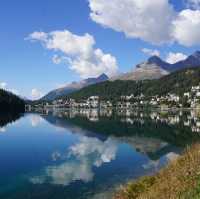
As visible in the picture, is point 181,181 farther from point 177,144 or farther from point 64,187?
point 177,144

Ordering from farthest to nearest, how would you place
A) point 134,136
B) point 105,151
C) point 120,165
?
point 134,136 → point 105,151 → point 120,165

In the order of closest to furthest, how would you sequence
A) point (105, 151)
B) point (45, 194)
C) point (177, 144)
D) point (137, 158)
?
1. point (45, 194)
2. point (137, 158)
3. point (105, 151)
4. point (177, 144)

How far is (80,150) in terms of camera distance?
7631 centimetres

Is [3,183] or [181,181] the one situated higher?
[181,181]

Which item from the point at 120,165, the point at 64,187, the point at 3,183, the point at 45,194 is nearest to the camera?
the point at 45,194

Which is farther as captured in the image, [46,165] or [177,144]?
[177,144]

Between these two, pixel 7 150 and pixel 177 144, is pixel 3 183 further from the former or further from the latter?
pixel 177 144

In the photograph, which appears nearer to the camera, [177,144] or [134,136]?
[177,144]

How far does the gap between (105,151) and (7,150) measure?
19.2 m

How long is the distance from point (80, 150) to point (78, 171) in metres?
24.5

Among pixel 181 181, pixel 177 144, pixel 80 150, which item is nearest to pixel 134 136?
pixel 177 144

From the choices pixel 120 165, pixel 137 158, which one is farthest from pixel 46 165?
pixel 137 158

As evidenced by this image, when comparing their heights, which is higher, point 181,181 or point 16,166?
point 181,181

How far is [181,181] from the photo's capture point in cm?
2047
